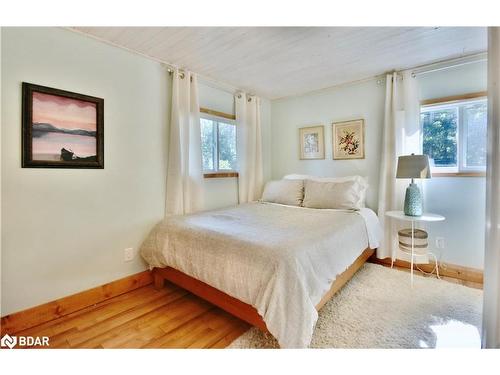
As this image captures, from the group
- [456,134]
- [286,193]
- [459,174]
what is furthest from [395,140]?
[286,193]

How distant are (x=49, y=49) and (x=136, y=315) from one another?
209cm

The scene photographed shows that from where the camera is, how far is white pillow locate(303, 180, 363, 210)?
2.45 m

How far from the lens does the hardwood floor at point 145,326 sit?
1434 millimetres

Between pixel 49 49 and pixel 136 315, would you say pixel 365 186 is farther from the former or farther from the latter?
pixel 49 49

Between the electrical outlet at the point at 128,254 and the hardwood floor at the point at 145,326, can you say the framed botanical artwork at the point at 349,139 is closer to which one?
the hardwood floor at the point at 145,326

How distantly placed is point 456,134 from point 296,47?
188 centimetres

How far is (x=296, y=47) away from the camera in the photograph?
2059 mm

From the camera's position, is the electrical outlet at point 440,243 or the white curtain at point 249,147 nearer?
the electrical outlet at point 440,243

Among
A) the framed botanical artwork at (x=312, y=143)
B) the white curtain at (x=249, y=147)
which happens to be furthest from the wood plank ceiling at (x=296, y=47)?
the framed botanical artwork at (x=312, y=143)

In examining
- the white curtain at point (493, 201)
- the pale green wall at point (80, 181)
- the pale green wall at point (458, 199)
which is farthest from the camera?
the pale green wall at point (458, 199)

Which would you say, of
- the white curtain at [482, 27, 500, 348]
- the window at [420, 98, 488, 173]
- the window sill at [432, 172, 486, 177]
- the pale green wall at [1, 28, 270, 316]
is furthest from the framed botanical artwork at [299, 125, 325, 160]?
the white curtain at [482, 27, 500, 348]

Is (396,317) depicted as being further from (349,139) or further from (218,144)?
(218,144)

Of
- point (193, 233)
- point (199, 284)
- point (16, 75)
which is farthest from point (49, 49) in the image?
point (199, 284)

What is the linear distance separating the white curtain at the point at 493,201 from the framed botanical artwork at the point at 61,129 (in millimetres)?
2387
